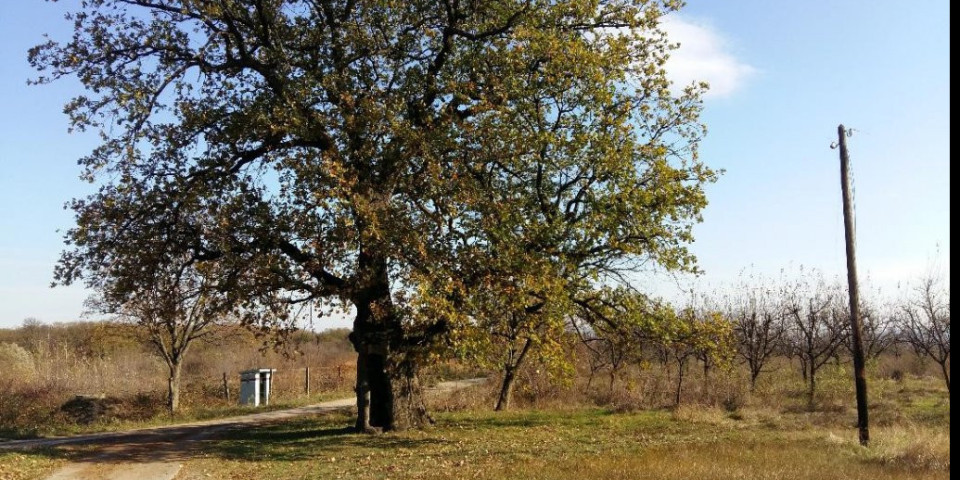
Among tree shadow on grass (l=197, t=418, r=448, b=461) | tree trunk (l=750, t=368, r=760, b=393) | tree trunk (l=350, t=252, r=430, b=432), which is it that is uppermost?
tree trunk (l=350, t=252, r=430, b=432)

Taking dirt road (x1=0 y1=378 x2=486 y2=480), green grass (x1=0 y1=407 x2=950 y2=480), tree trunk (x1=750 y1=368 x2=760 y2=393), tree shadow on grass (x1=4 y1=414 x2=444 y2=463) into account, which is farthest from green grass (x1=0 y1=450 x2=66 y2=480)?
tree trunk (x1=750 y1=368 x2=760 y2=393)

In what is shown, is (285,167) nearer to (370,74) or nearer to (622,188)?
(370,74)

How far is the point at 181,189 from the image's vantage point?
1698 cm

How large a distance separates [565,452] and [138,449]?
10494mm

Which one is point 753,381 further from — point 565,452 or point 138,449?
point 138,449

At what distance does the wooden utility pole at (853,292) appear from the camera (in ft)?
59.9

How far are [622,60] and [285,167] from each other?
28.0 ft

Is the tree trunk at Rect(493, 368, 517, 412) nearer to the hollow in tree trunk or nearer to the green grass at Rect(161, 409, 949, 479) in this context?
the green grass at Rect(161, 409, 949, 479)

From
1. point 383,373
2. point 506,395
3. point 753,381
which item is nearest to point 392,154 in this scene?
point 383,373

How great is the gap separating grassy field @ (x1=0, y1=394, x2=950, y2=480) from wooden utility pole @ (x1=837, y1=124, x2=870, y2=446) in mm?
666

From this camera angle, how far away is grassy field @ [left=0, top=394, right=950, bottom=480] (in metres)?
13.5

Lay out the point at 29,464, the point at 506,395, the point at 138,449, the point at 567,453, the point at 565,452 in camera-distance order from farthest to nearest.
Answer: the point at 506,395
the point at 138,449
the point at 565,452
the point at 567,453
the point at 29,464

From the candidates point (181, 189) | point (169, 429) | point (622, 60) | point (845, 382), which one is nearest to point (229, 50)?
point (181, 189)

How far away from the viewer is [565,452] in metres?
16.5
